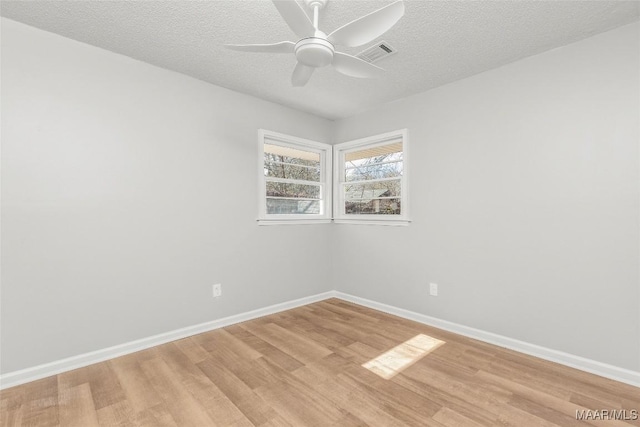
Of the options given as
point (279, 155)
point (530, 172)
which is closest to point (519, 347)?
point (530, 172)

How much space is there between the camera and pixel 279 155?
369 cm

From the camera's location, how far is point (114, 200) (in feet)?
8.02

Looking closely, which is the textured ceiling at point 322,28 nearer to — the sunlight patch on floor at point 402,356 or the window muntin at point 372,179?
the window muntin at point 372,179

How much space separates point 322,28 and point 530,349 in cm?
296

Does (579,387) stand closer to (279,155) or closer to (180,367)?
(180,367)

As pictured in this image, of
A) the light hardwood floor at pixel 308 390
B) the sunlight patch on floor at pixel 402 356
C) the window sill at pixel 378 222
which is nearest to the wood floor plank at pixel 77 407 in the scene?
the light hardwood floor at pixel 308 390

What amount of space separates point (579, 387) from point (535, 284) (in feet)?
2.42

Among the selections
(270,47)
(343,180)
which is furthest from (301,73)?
(343,180)

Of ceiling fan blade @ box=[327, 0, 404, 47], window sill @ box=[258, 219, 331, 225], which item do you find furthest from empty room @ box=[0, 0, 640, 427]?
window sill @ box=[258, 219, 331, 225]

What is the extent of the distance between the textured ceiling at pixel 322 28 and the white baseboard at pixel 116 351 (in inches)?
94.4

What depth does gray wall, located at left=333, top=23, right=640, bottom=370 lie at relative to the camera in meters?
2.09

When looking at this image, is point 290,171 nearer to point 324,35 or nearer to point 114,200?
point 114,200

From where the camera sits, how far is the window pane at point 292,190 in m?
3.61

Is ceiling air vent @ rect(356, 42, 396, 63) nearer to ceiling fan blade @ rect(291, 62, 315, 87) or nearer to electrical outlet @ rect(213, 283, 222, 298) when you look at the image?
ceiling fan blade @ rect(291, 62, 315, 87)
